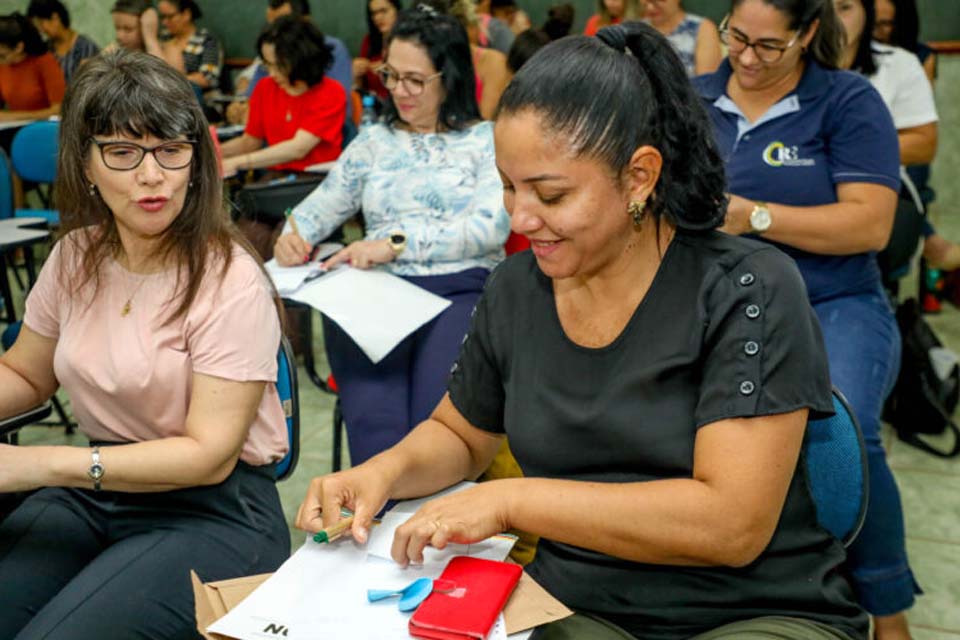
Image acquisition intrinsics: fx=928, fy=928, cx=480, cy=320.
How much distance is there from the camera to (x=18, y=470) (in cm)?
141

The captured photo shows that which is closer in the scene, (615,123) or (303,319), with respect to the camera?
(615,123)

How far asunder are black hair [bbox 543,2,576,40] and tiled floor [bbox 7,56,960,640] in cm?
303

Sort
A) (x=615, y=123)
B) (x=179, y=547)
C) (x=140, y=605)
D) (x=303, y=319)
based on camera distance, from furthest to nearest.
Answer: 1. (x=303, y=319)
2. (x=179, y=547)
3. (x=140, y=605)
4. (x=615, y=123)

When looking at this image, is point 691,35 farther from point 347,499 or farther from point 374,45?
point 347,499

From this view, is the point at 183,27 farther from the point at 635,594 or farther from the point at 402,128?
the point at 635,594

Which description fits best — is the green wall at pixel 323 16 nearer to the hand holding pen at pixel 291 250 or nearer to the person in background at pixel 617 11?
the person in background at pixel 617 11

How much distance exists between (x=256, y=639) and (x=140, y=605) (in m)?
0.44

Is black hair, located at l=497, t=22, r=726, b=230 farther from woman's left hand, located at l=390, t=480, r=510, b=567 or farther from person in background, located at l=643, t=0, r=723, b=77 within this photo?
person in background, located at l=643, t=0, r=723, b=77

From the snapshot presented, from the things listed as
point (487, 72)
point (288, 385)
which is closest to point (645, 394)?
point (288, 385)

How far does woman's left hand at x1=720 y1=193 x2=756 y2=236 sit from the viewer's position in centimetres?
202

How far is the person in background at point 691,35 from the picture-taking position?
381 centimetres

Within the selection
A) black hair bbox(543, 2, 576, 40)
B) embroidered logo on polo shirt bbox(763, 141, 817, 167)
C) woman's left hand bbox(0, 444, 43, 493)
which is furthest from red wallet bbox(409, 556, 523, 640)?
black hair bbox(543, 2, 576, 40)

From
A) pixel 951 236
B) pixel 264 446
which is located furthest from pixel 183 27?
pixel 264 446

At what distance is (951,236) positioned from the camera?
18.6ft
